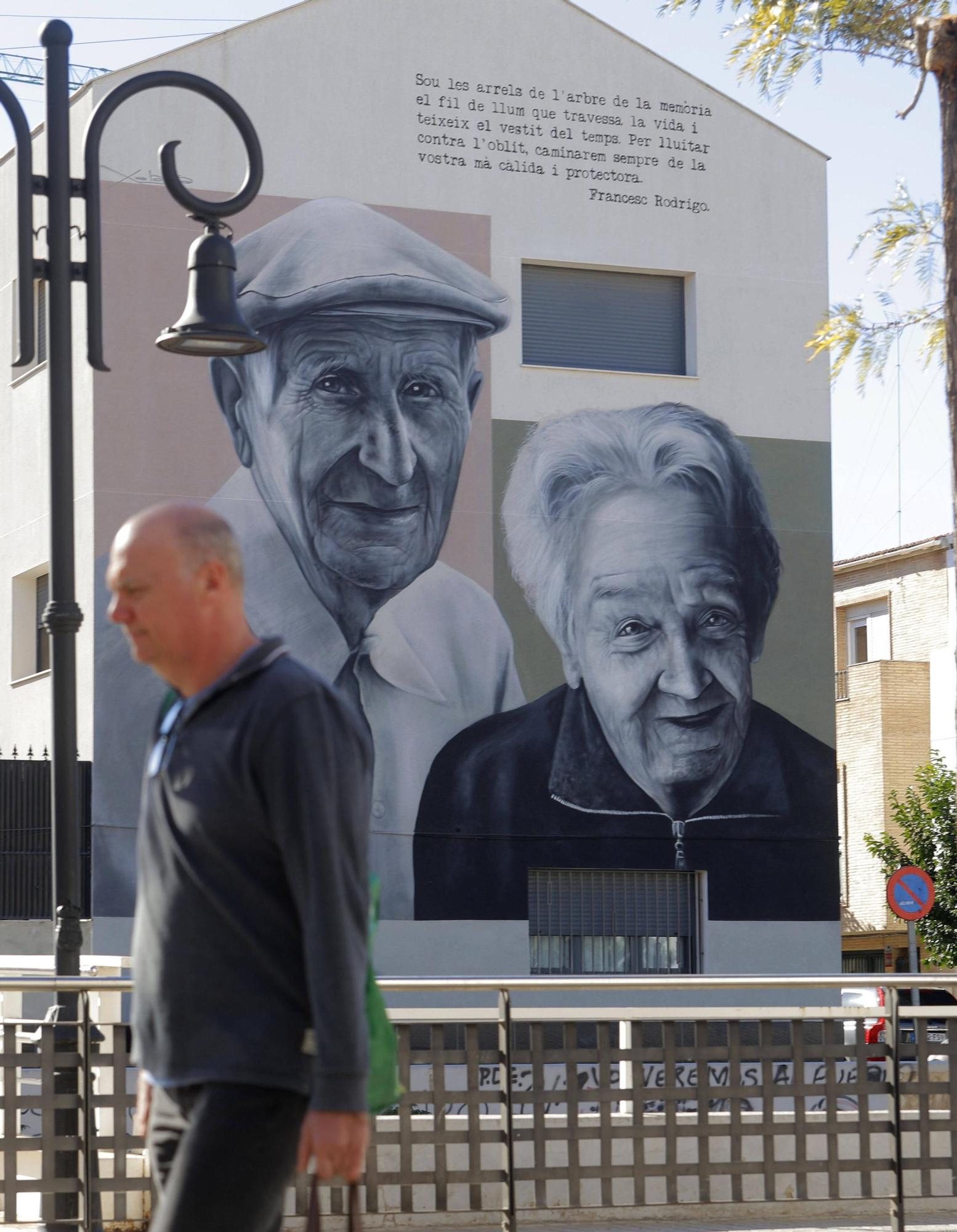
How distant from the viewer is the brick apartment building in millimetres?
41094

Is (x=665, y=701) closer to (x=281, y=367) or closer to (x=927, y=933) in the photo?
(x=281, y=367)

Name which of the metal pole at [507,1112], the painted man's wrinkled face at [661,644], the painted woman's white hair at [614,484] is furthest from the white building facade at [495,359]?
the metal pole at [507,1112]

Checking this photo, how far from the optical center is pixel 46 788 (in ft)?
71.4

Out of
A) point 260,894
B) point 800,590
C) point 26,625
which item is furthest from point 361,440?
point 260,894

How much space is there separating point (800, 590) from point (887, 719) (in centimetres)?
1716

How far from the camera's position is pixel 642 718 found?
24297 mm

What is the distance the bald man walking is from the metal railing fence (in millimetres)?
4527

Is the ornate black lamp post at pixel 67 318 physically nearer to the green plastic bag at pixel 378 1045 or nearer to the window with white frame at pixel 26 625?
the green plastic bag at pixel 378 1045

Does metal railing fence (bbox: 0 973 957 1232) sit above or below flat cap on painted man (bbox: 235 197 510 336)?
below

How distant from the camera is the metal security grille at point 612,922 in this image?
943 inches

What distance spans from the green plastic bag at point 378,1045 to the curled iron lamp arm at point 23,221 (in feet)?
19.1

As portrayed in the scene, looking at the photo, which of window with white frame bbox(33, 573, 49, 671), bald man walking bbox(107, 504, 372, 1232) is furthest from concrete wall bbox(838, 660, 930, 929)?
bald man walking bbox(107, 504, 372, 1232)

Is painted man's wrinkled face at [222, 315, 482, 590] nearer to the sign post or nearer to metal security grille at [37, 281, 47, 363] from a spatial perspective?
metal security grille at [37, 281, 47, 363]
